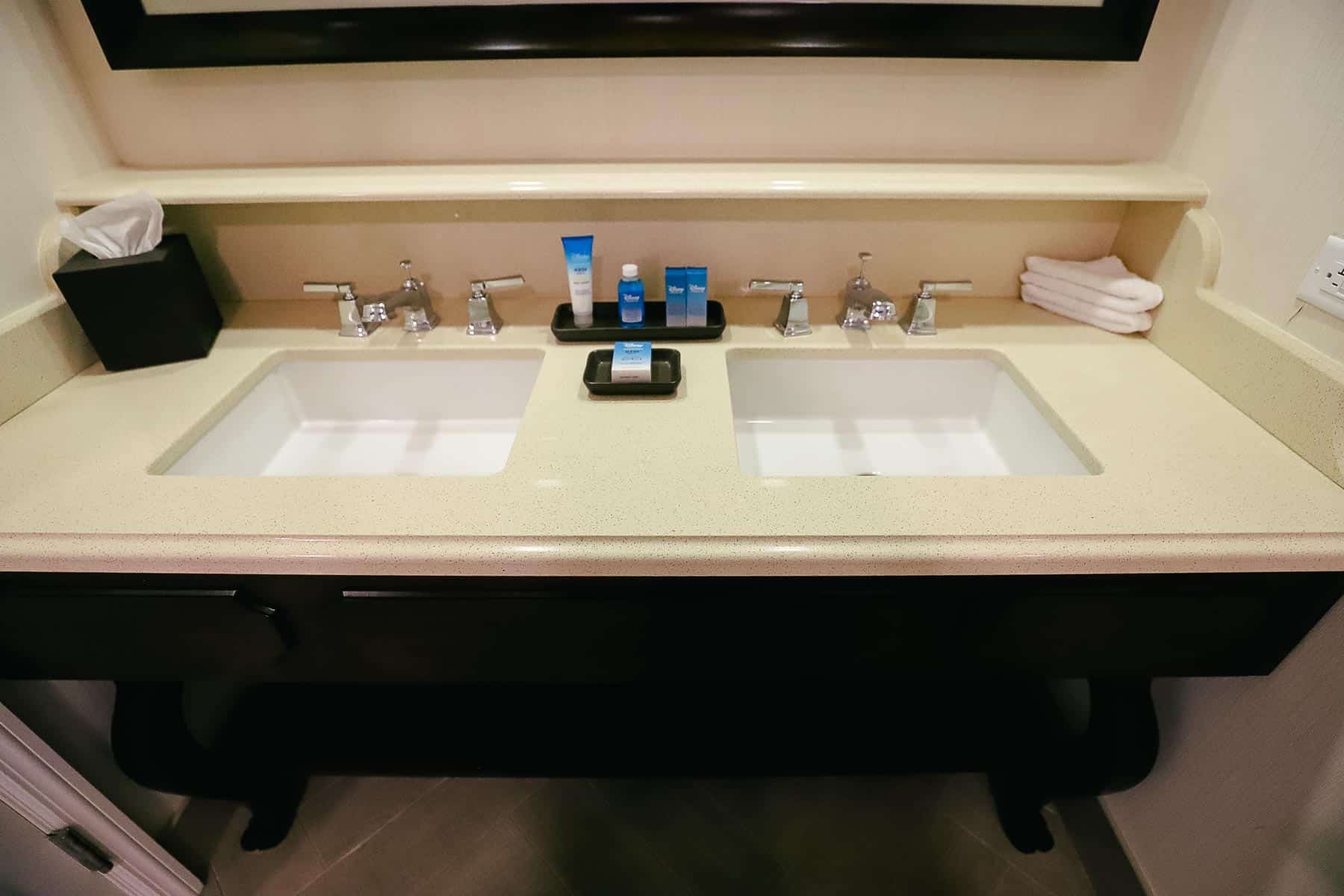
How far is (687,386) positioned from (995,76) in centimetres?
67

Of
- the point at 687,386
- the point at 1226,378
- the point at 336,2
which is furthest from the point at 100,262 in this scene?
the point at 1226,378

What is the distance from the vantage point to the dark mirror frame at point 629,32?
2.90ft

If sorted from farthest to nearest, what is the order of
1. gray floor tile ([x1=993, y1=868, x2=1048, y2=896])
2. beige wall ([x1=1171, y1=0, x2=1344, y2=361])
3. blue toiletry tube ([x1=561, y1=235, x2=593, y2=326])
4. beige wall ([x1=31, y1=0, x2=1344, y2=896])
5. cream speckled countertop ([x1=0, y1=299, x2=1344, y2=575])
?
gray floor tile ([x1=993, y1=868, x2=1048, y2=896]) < blue toiletry tube ([x1=561, y1=235, x2=593, y2=326]) < beige wall ([x1=31, y1=0, x2=1344, y2=896]) < beige wall ([x1=1171, y1=0, x2=1344, y2=361]) < cream speckled countertop ([x1=0, y1=299, x2=1344, y2=575])

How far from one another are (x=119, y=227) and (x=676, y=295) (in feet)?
2.71

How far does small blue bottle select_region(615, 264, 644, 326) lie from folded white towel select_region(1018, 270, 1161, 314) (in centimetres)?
69

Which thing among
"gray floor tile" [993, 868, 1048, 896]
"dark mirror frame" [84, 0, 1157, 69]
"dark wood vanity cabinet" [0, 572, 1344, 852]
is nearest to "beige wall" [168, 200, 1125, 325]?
"dark mirror frame" [84, 0, 1157, 69]

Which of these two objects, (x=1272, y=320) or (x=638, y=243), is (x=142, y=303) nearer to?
(x=638, y=243)

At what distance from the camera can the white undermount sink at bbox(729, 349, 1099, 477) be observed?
1014mm

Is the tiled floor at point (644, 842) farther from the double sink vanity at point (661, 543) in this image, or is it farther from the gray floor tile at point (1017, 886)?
the double sink vanity at point (661, 543)

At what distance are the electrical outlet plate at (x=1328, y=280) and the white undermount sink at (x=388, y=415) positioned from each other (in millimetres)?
1051

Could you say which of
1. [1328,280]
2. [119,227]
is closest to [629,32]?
[119,227]

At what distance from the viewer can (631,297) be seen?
0.99 metres

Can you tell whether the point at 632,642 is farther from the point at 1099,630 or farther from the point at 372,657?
the point at 1099,630

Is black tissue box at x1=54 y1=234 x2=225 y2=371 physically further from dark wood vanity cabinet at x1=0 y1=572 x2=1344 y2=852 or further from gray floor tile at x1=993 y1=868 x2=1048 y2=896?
gray floor tile at x1=993 y1=868 x2=1048 y2=896
